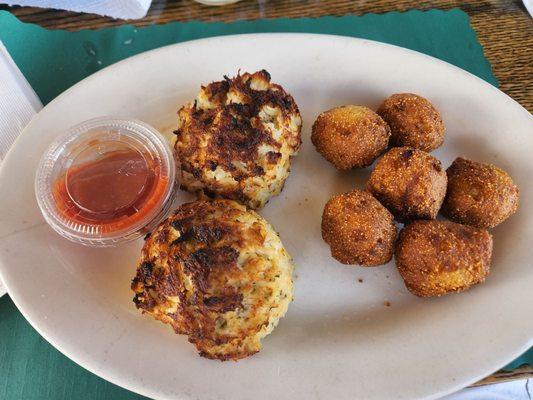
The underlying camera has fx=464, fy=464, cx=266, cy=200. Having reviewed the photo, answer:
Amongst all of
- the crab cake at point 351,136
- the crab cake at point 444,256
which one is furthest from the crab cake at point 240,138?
the crab cake at point 444,256

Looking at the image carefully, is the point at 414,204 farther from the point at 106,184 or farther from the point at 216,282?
the point at 106,184

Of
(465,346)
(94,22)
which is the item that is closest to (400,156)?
(465,346)

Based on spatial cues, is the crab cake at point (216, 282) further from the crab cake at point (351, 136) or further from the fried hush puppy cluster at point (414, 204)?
the crab cake at point (351, 136)

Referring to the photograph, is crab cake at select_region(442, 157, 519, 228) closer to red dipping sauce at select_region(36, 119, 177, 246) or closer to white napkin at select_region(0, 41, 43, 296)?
red dipping sauce at select_region(36, 119, 177, 246)

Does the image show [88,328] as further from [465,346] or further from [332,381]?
[465,346]

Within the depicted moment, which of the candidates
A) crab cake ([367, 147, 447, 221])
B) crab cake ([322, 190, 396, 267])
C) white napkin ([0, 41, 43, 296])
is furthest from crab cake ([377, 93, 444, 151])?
white napkin ([0, 41, 43, 296])

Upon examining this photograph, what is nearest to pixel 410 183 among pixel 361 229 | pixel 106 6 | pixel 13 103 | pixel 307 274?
pixel 361 229
